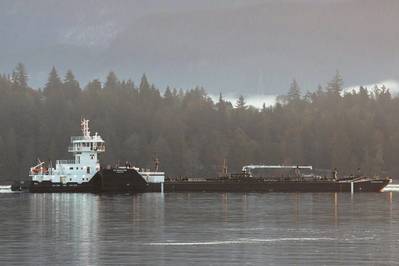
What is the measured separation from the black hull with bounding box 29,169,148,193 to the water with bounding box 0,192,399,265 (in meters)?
64.0

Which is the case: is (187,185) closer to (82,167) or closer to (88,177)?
(88,177)

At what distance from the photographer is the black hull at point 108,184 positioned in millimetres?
176125

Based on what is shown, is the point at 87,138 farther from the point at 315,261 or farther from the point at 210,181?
the point at 315,261

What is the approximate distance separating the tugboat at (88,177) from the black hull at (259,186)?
3477 millimetres

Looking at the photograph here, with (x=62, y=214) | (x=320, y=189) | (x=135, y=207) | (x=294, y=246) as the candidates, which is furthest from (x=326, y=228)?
(x=320, y=189)

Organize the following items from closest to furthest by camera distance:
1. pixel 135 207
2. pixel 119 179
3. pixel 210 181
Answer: pixel 135 207
pixel 119 179
pixel 210 181

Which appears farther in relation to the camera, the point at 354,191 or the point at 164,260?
the point at 354,191

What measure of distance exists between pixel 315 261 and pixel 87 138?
12834cm

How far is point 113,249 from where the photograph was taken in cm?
6550

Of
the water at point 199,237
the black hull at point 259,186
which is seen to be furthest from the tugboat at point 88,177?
the water at point 199,237

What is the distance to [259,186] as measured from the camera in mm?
188250

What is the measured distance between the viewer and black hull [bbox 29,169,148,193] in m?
176

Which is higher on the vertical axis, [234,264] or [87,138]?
[87,138]

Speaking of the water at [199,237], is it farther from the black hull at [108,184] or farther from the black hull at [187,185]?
the black hull at [187,185]
